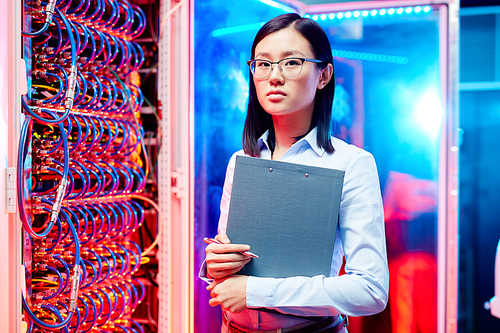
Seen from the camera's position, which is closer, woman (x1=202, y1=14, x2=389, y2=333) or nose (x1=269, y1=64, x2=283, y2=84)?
woman (x1=202, y1=14, x2=389, y2=333)

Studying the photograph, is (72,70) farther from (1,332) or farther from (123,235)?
(1,332)

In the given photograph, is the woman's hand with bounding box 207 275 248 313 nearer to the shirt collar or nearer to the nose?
the shirt collar

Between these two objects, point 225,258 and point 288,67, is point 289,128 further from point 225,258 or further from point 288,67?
point 225,258

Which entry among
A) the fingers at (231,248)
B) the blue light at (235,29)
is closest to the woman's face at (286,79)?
the fingers at (231,248)

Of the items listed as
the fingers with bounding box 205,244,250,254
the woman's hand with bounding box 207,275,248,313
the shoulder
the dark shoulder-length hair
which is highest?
the dark shoulder-length hair

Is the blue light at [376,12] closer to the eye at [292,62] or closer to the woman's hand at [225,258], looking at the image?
the eye at [292,62]

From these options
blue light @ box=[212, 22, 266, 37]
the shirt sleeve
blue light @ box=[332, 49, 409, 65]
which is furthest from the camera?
blue light @ box=[332, 49, 409, 65]

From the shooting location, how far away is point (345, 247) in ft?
3.74

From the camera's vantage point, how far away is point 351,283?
1058mm

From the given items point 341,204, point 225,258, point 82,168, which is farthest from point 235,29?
point 225,258

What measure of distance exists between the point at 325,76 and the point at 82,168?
112 centimetres

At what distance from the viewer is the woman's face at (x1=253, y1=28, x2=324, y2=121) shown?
125 cm

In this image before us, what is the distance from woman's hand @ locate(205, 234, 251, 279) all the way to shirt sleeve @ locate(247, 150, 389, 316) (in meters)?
0.06

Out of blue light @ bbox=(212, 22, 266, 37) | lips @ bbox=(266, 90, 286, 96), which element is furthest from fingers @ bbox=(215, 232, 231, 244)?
blue light @ bbox=(212, 22, 266, 37)
